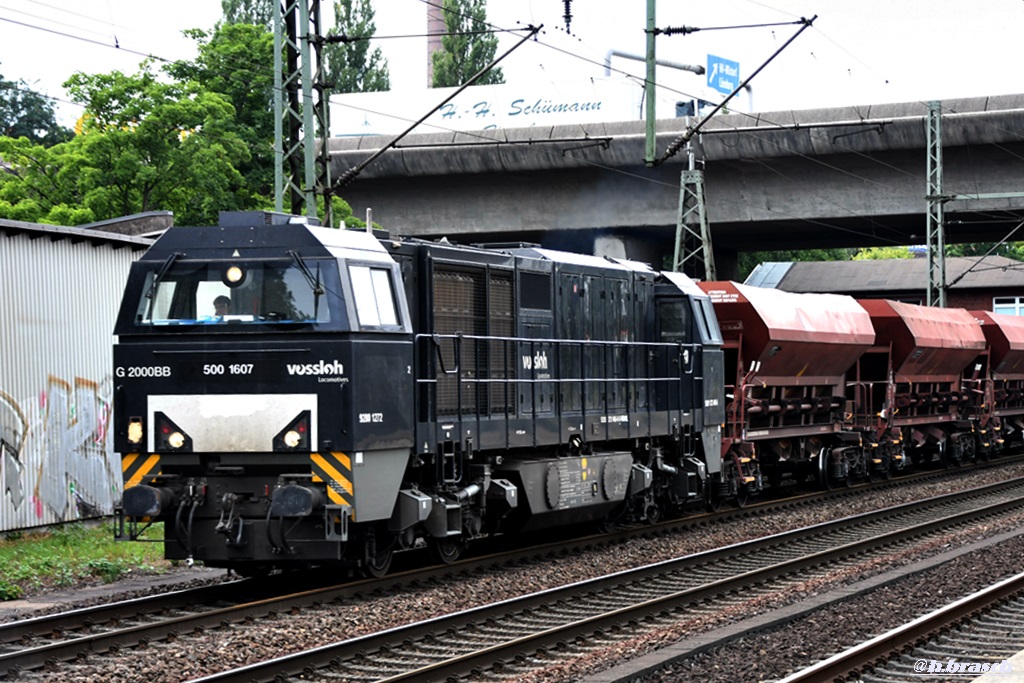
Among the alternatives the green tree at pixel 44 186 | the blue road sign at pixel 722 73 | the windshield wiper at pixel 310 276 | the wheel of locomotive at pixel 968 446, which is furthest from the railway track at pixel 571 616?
the blue road sign at pixel 722 73

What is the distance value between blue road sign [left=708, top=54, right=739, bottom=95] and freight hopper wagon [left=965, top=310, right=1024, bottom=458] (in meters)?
24.3

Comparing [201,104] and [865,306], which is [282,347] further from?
[865,306]

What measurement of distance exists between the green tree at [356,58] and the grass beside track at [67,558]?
69.9 metres

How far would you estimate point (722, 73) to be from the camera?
202 ft

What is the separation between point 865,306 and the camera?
31.3 m

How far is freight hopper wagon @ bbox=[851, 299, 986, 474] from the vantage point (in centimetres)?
3019

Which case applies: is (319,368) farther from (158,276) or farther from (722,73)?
(722,73)

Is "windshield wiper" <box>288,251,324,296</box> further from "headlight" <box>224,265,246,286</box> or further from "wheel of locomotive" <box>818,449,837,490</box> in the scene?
"wheel of locomotive" <box>818,449,837,490</box>

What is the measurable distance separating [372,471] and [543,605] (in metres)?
2.19

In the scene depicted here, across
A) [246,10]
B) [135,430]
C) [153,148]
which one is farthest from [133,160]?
[246,10]

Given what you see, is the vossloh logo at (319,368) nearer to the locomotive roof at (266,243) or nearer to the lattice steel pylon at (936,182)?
the locomotive roof at (266,243)

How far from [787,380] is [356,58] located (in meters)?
68.1

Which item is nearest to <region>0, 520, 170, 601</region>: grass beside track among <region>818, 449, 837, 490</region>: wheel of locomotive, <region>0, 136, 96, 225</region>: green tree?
<region>0, 136, 96, 225</region>: green tree

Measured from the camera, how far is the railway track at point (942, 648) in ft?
33.7
